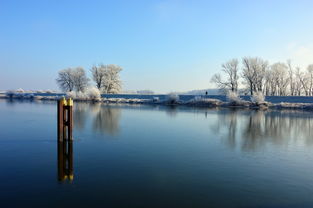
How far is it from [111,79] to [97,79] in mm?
3907

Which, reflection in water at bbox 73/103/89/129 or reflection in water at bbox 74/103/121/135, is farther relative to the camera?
reflection in water at bbox 73/103/89/129

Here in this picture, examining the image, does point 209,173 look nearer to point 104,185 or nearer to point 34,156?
point 104,185

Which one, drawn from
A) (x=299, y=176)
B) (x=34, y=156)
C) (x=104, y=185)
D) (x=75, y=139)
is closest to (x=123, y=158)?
(x=104, y=185)

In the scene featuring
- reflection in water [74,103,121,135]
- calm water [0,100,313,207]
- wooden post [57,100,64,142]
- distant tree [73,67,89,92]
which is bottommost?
calm water [0,100,313,207]

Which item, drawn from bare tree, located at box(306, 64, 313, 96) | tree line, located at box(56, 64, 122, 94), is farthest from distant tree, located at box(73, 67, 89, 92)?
bare tree, located at box(306, 64, 313, 96)

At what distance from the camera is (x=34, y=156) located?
941cm

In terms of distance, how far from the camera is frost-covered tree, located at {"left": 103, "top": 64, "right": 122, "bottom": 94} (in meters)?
70.0

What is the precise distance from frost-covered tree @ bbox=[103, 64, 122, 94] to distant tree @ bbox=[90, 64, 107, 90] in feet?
2.40

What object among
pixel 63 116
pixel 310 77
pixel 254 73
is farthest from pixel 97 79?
pixel 63 116

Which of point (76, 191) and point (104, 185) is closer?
point (76, 191)

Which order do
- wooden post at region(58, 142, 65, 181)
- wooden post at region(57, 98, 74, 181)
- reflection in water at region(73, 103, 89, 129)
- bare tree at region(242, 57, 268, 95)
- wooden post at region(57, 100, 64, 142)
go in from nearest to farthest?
wooden post at region(58, 142, 65, 181), wooden post at region(57, 98, 74, 181), wooden post at region(57, 100, 64, 142), reflection in water at region(73, 103, 89, 129), bare tree at region(242, 57, 268, 95)

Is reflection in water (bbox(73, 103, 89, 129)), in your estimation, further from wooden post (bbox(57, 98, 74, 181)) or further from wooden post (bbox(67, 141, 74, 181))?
wooden post (bbox(67, 141, 74, 181))

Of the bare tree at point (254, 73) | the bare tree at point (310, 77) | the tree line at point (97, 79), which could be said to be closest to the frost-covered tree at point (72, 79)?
the tree line at point (97, 79)

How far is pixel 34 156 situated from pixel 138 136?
5757mm
